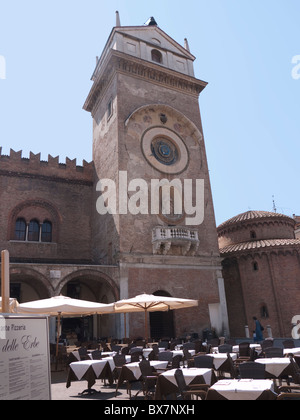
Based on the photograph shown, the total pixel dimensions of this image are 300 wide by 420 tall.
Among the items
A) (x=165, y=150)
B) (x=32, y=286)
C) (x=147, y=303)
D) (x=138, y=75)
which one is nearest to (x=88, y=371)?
(x=147, y=303)

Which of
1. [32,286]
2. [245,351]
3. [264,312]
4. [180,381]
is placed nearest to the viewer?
[180,381]

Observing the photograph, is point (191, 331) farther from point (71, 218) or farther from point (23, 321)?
point (23, 321)

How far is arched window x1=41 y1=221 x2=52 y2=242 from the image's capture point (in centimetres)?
2187

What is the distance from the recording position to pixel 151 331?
18.7 meters

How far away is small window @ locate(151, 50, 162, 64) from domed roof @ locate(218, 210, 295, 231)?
44.4 feet

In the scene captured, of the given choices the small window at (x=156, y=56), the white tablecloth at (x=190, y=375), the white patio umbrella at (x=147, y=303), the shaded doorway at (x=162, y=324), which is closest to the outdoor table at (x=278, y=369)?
the white tablecloth at (x=190, y=375)

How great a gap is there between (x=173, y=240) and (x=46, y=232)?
8.63 m

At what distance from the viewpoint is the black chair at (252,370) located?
5902mm

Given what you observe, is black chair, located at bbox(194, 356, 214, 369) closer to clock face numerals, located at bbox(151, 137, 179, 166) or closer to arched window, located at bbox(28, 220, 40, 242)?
clock face numerals, located at bbox(151, 137, 179, 166)

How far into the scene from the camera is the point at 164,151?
2228cm

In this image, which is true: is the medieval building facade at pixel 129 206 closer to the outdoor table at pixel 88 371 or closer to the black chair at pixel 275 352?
the outdoor table at pixel 88 371

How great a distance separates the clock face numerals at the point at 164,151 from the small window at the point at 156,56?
6.85m

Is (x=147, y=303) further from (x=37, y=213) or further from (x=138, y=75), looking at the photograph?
(x=138, y=75)

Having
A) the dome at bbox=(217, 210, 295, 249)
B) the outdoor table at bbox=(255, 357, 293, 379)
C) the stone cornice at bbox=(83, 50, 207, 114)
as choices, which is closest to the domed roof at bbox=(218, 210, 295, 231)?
the dome at bbox=(217, 210, 295, 249)
